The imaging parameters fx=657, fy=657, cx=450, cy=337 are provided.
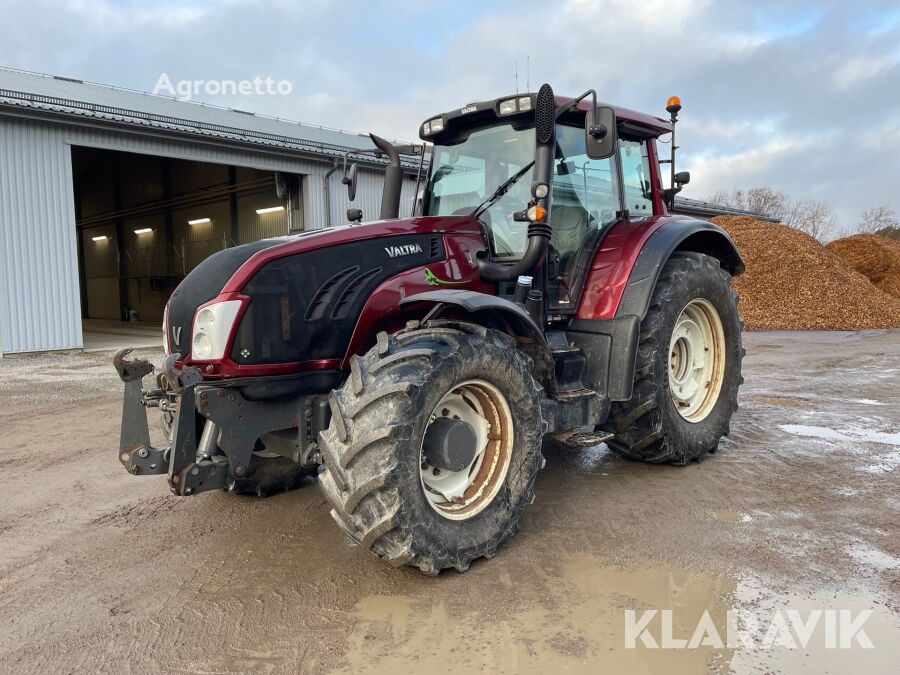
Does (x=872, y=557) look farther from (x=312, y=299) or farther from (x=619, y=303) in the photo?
(x=312, y=299)

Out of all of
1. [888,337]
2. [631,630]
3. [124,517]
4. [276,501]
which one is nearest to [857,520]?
[631,630]

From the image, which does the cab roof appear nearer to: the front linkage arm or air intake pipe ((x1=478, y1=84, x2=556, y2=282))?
air intake pipe ((x1=478, y1=84, x2=556, y2=282))

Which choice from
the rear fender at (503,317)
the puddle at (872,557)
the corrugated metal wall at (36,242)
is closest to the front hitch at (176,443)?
the rear fender at (503,317)

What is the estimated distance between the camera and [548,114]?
3455mm

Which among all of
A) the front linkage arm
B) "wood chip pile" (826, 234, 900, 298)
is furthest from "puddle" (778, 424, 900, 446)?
"wood chip pile" (826, 234, 900, 298)

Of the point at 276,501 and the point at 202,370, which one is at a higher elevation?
the point at 202,370

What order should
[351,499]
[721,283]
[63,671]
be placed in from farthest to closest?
[721,283] < [351,499] < [63,671]

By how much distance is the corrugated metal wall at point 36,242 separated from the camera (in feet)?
38.0

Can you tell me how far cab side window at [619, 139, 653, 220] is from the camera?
446 cm

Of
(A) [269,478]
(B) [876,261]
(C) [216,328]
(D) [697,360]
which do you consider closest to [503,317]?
(C) [216,328]

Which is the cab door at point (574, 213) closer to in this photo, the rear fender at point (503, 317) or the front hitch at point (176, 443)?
the rear fender at point (503, 317)

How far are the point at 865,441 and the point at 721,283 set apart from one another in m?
1.70

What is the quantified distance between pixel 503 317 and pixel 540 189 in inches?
28.4

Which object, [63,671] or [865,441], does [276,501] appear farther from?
[865,441]
